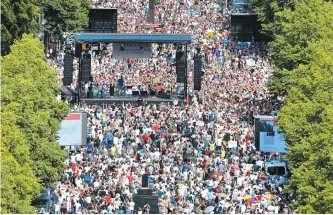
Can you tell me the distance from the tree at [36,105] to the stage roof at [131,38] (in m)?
19.4

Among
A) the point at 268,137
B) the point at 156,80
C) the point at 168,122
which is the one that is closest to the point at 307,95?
the point at 268,137

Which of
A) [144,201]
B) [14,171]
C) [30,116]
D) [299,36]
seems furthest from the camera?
[299,36]

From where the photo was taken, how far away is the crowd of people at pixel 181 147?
314ft

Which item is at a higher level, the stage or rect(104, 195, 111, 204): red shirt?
the stage

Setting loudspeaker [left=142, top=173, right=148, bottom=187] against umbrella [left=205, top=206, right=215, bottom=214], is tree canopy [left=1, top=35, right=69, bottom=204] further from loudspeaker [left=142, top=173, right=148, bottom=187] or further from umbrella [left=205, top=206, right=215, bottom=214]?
umbrella [left=205, top=206, right=215, bottom=214]

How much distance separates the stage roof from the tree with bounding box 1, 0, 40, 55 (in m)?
3.22

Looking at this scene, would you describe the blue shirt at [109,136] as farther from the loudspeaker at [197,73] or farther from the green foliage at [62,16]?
the green foliage at [62,16]

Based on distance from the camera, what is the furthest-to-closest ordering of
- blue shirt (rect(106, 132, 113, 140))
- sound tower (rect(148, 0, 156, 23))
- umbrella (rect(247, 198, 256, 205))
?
sound tower (rect(148, 0, 156, 23))
blue shirt (rect(106, 132, 113, 140))
umbrella (rect(247, 198, 256, 205))

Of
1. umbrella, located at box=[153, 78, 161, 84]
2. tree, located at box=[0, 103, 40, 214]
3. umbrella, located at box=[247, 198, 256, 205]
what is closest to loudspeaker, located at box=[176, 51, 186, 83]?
umbrella, located at box=[153, 78, 161, 84]

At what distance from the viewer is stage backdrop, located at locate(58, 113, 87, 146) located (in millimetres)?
104750

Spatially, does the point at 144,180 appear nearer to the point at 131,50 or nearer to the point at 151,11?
the point at 131,50

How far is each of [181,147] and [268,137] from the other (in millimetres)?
4431

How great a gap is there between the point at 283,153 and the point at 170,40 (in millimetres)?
20553

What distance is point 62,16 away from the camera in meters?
→ 141
